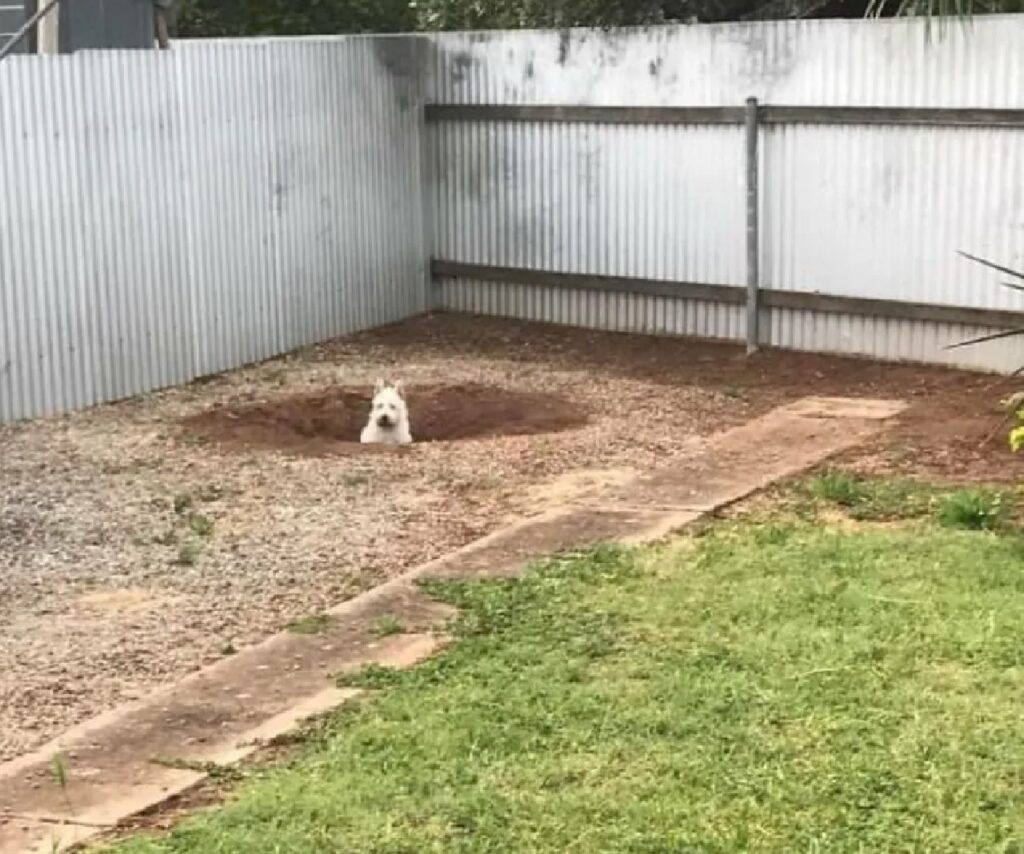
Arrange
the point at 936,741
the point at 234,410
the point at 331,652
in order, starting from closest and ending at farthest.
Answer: the point at 936,741 → the point at 331,652 → the point at 234,410

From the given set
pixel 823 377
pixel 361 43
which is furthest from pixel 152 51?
pixel 823 377

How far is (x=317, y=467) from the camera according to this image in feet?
29.5

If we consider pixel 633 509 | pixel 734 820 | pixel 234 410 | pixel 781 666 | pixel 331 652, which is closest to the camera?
pixel 734 820

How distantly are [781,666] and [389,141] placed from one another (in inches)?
342

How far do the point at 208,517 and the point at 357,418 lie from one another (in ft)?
9.25

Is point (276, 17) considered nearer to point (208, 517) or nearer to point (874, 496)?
point (208, 517)

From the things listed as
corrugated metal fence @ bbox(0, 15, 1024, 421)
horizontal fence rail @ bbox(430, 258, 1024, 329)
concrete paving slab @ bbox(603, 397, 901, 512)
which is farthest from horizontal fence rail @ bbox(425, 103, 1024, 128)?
concrete paving slab @ bbox(603, 397, 901, 512)

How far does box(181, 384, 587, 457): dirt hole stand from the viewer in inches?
391

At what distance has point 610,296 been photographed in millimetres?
12953

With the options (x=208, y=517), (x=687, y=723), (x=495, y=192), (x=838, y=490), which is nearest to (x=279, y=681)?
(x=687, y=723)

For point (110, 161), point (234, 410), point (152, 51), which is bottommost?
point (234, 410)

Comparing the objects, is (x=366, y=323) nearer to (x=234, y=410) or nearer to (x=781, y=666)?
(x=234, y=410)

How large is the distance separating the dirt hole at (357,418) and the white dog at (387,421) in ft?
0.54

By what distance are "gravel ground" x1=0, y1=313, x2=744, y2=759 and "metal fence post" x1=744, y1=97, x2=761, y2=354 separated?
1.18 metres
